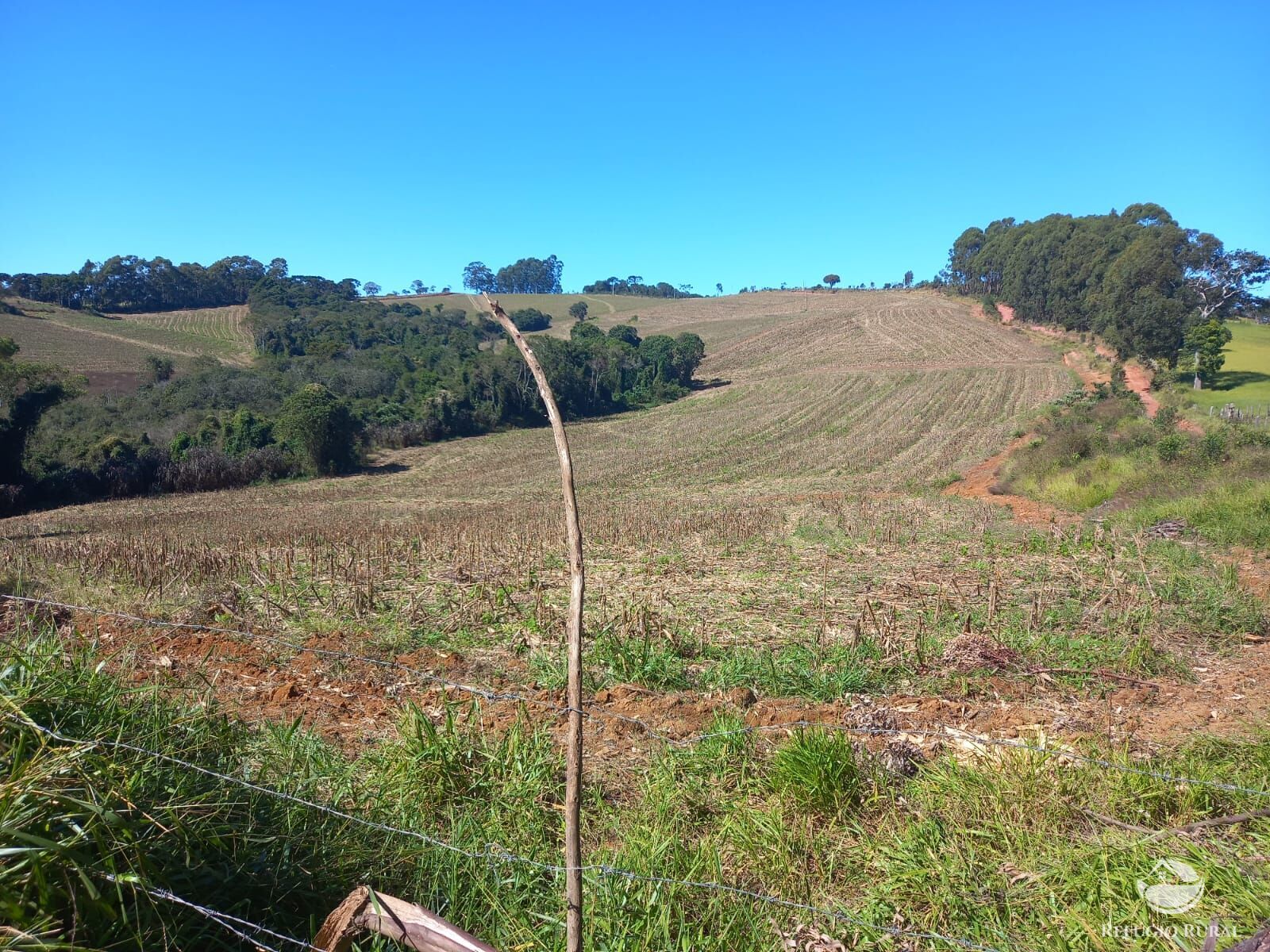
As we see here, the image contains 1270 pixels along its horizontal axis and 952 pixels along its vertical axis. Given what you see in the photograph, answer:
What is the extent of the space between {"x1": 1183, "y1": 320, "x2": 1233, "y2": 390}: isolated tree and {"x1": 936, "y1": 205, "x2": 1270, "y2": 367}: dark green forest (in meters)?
0.66

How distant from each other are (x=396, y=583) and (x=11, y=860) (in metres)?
8.40

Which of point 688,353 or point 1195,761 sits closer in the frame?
point 1195,761

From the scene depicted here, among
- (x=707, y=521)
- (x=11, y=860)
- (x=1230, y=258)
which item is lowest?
(x=707, y=521)

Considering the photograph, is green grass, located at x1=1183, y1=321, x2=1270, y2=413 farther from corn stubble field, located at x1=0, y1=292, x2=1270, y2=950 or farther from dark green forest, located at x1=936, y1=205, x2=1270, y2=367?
corn stubble field, located at x1=0, y1=292, x2=1270, y2=950

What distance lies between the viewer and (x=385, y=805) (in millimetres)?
3564

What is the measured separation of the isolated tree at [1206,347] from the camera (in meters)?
40.8

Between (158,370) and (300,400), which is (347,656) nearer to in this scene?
(300,400)

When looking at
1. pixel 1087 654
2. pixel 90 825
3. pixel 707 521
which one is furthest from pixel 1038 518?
pixel 90 825

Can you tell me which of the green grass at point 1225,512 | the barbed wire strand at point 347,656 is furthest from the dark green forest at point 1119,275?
the barbed wire strand at point 347,656

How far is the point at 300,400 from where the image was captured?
30.5 m

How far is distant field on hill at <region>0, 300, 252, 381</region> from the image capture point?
48000 mm

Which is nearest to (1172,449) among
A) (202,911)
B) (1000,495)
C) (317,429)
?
(1000,495)

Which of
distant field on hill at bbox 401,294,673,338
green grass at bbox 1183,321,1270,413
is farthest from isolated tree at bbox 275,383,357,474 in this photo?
distant field on hill at bbox 401,294,673,338

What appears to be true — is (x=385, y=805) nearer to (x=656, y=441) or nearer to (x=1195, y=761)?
(x=1195, y=761)
